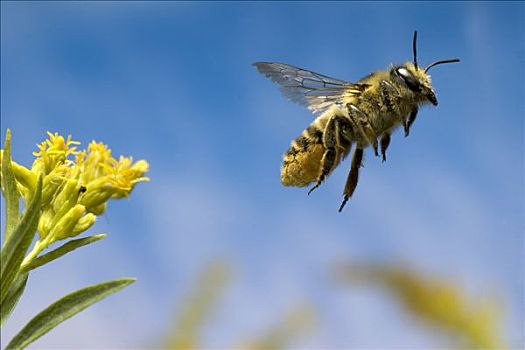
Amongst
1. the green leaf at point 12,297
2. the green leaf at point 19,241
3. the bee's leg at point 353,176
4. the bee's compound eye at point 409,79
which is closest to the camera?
the green leaf at point 19,241

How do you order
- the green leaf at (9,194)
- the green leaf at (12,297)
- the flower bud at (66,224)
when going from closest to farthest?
the green leaf at (12,297) → the green leaf at (9,194) → the flower bud at (66,224)

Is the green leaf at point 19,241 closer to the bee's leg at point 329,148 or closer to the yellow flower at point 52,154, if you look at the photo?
the yellow flower at point 52,154

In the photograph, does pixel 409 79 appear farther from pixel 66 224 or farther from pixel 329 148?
pixel 66 224

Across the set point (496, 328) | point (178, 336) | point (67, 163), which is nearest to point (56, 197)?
point (67, 163)

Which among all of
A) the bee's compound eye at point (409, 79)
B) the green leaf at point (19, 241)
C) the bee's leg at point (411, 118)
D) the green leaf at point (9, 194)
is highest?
the bee's compound eye at point (409, 79)

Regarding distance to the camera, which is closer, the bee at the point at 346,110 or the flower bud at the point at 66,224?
the flower bud at the point at 66,224

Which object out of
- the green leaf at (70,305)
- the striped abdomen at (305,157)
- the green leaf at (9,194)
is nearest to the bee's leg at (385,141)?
the striped abdomen at (305,157)

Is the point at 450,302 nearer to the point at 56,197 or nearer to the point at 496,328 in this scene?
the point at 496,328
